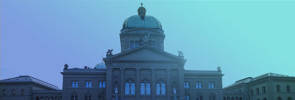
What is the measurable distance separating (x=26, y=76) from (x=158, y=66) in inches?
1306

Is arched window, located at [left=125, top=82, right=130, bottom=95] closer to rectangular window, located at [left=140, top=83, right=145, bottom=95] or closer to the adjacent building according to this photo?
rectangular window, located at [left=140, top=83, right=145, bottom=95]

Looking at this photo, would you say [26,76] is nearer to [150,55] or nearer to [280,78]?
[150,55]

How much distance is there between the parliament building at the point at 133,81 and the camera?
2549 inches

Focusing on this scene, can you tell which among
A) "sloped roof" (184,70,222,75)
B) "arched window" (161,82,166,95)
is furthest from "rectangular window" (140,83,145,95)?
"sloped roof" (184,70,222,75)

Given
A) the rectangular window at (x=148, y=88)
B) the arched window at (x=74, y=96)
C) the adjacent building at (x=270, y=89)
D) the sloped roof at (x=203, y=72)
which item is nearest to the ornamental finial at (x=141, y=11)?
the sloped roof at (x=203, y=72)

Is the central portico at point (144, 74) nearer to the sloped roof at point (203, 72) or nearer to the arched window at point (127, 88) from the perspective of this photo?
the arched window at point (127, 88)

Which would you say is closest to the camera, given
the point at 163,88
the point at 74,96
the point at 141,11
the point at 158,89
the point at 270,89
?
the point at 158,89

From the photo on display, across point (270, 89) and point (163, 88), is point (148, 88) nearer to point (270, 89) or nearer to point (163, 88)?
point (163, 88)

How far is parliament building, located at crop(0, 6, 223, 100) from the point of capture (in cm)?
6475

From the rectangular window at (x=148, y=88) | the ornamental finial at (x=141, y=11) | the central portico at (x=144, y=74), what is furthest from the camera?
the ornamental finial at (x=141, y=11)

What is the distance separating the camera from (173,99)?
212 feet

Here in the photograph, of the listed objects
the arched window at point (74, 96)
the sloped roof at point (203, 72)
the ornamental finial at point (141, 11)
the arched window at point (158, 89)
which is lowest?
the arched window at point (74, 96)

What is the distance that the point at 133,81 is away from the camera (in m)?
65.4

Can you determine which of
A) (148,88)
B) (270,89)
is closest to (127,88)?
(148,88)
